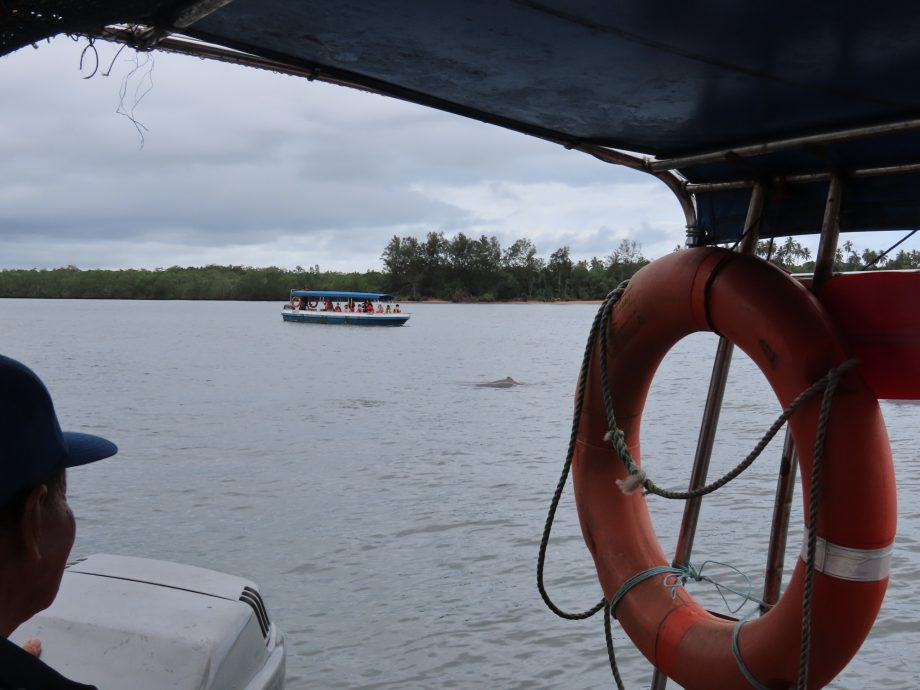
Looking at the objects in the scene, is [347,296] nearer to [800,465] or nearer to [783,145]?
[783,145]

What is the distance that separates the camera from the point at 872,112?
7.89 feet

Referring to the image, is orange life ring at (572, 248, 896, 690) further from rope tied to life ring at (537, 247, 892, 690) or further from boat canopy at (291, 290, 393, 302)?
boat canopy at (291, 290, 393, 302)

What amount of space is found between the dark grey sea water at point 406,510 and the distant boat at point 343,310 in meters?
20.0

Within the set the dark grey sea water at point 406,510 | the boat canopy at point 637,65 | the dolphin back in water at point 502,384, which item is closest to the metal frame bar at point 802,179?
the boat canopy at point 637,65

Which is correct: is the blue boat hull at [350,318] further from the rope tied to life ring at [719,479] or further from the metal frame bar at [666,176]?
the rope tied to life ring at [719,479]

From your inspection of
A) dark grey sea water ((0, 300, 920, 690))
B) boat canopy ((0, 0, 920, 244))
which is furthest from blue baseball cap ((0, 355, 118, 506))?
dark grey sea water ((0, 300, 920, 690))

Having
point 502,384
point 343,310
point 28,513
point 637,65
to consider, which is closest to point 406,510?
point 637,65

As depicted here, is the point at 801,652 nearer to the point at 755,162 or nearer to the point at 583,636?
the point at 755,162

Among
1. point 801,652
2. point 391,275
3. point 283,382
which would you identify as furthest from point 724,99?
point 391,275

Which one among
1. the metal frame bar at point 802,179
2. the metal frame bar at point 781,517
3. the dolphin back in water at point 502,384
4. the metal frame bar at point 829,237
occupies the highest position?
→ the metal frame bar at point 802,179

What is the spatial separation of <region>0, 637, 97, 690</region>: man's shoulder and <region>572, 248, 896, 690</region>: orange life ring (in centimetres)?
188

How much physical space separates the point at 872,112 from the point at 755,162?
23.0 inches

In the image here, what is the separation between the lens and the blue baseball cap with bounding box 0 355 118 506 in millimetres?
977

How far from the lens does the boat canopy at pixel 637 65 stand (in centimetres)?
177
